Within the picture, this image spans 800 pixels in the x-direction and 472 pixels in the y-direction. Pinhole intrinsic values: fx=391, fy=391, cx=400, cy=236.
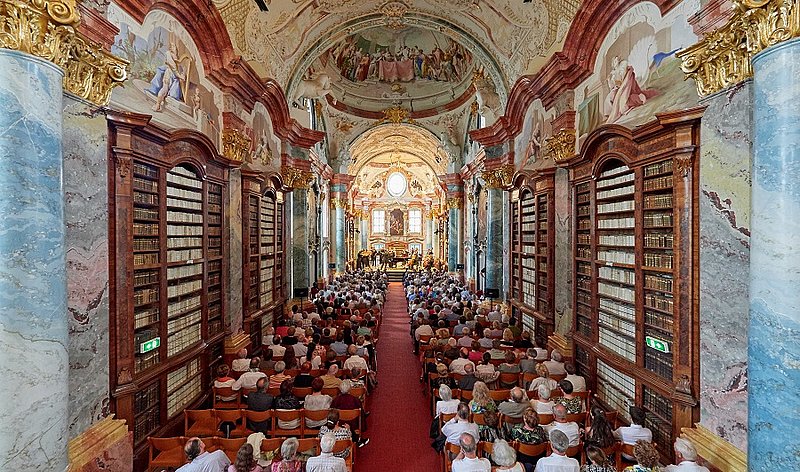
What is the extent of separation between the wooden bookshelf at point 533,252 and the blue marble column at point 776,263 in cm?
554

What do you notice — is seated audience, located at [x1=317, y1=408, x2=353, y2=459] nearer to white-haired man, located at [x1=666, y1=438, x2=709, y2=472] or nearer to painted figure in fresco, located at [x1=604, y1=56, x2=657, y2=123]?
white-haired man, located at [x1=666, y1=438, x2=709, y2=472]

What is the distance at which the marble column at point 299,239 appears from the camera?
14406mm

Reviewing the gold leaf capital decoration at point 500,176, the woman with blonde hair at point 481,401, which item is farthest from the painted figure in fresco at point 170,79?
the gold leaf capital decoration at point 500,176

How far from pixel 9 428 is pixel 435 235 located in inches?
1352

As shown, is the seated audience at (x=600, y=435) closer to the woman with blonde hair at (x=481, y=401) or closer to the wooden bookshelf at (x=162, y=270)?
the woman with blonde hair at (x=481, y=401)

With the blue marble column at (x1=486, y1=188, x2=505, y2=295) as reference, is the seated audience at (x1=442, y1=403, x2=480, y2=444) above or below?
below

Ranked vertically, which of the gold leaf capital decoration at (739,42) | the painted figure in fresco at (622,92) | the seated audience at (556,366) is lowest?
the seated audience at (556,366)

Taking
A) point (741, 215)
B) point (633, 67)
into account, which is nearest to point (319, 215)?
point (633, 67)

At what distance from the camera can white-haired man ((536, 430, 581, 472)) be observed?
12.9 ft

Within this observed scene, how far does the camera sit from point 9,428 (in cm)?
313

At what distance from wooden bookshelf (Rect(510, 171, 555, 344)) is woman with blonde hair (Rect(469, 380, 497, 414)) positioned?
12.7ft

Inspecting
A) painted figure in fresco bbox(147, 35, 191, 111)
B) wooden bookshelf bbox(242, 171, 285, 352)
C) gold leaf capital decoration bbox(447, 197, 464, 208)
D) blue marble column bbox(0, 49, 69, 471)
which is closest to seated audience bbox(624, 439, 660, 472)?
blue marble column bbox(0, 49, 69, 471)

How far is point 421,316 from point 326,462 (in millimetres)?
7976

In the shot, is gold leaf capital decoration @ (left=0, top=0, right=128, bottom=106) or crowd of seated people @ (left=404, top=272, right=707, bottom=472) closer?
gold leaf capital decoration @ (left=0, top=0, right=128, bottom=106)
